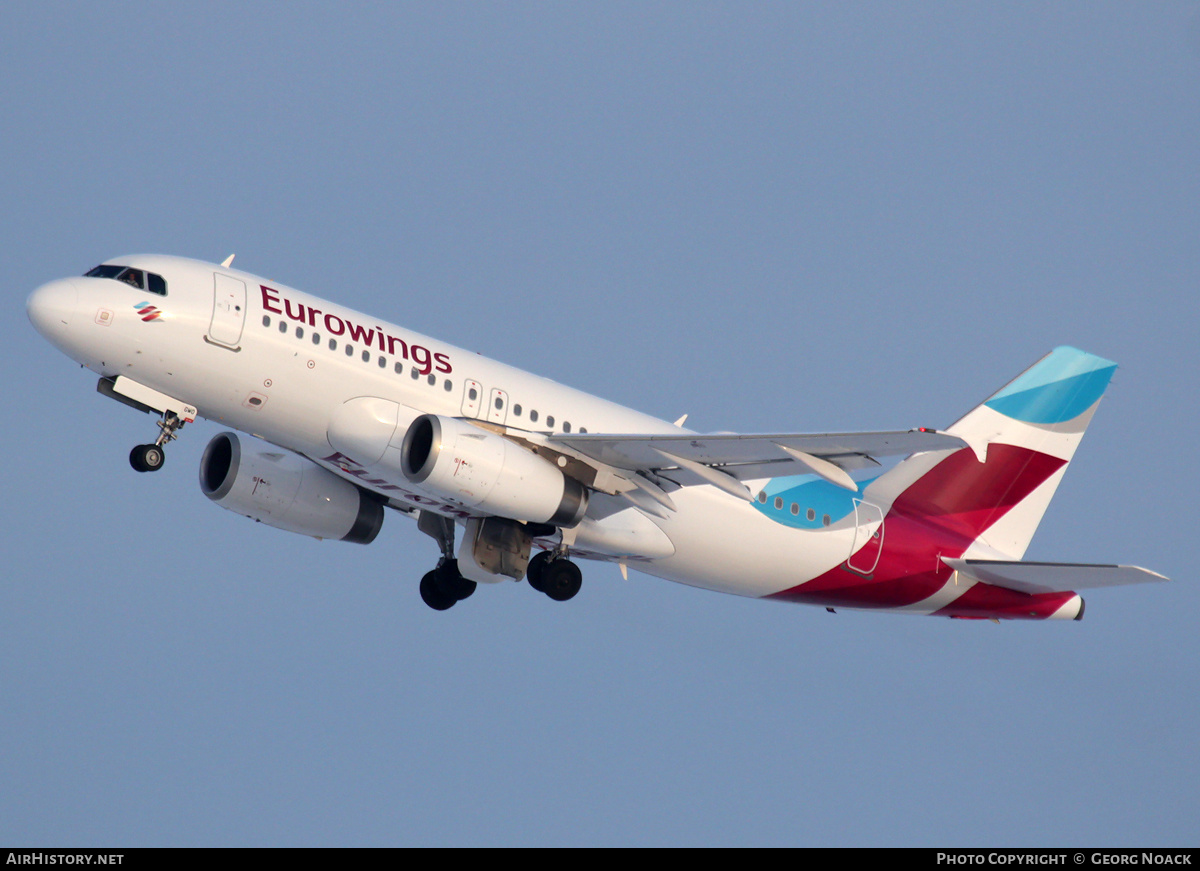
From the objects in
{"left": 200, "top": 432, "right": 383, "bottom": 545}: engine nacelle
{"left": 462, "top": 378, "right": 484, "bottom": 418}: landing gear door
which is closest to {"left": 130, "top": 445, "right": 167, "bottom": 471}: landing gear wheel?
{"left": 200, "top": 432, "right": 383, "bottom": 545}: engine nacelle

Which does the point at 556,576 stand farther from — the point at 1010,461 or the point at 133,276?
the point at 1010,461

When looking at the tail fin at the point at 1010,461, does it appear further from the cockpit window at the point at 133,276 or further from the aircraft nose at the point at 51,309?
the aircraft nose at the point at 51,309

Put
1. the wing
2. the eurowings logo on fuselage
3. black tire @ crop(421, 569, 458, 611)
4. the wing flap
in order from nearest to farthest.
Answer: the wing flap
the wing
the eurowings logo on fuselage
black tire @ crop(421, 569, 458, 611)

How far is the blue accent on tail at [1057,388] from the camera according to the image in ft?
118

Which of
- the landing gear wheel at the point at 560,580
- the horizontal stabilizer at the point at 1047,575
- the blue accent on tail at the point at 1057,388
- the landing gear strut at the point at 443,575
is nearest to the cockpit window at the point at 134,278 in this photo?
the landing gear strut at the point at 443,575

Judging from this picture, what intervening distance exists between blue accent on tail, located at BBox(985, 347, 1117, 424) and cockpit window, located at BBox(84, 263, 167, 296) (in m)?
21.4

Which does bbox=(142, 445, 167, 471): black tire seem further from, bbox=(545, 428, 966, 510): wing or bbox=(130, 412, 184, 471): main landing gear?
bbox=(545, 428, 966, 510): wing

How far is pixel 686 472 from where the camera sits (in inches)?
1144

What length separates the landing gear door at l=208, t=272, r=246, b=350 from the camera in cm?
2622

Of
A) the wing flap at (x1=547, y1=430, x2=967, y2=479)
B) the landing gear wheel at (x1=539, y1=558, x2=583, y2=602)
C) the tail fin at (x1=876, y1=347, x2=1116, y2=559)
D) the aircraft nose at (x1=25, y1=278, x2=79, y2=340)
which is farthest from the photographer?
the tail fin at (x1=876, y1=347, x2=1116, y2=559)

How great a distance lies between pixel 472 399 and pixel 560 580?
476cm

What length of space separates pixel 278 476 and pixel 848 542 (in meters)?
13.6

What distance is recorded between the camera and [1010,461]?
35469mm

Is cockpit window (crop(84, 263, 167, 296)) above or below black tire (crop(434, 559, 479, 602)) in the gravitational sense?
above
